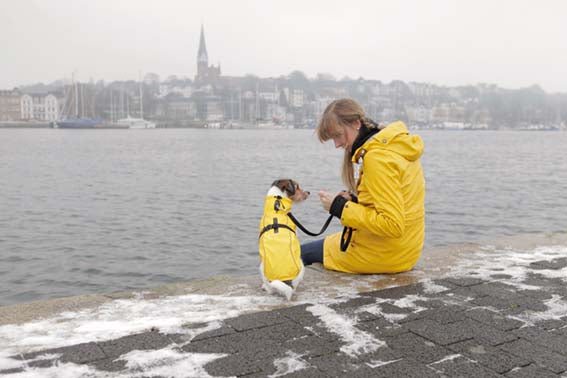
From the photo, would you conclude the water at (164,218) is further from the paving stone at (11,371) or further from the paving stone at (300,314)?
the paving stone at (11,371)

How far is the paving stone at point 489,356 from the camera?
10.3ft

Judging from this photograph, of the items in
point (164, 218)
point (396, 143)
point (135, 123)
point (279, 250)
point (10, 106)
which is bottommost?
point (164, 218)

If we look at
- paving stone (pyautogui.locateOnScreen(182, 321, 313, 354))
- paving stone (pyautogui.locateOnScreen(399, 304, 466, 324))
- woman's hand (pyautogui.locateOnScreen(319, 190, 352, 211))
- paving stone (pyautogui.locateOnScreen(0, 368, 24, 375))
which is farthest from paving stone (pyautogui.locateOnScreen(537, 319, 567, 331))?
paving stone (pyautogui.locateOnScreen(0, 368, 24, 375))

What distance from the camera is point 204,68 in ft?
623

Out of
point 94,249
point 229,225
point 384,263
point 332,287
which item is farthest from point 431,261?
point 229,225

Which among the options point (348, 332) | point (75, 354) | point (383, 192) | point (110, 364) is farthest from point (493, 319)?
point (75, 354)

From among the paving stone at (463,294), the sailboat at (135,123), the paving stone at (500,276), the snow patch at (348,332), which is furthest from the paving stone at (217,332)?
the sailboat at (135,123)

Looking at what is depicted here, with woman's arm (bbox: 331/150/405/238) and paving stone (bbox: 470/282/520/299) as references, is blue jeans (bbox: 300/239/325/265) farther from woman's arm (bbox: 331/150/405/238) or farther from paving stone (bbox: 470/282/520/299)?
paving stone (bbox: 470/282/520/299)

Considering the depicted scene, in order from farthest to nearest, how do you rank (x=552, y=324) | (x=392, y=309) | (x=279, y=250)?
(x=279, y=250), (x=392, y=309), (x=552, y=324)

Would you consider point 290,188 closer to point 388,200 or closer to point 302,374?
point 388,200

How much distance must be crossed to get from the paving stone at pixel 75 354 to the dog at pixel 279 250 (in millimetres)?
1344

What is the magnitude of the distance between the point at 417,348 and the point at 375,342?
232mm

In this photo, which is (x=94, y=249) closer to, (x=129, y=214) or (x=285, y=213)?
(x=129, y=214)

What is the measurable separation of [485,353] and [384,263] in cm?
155
